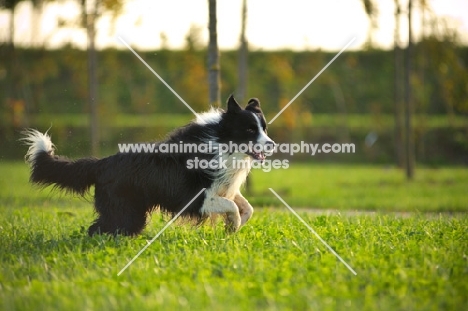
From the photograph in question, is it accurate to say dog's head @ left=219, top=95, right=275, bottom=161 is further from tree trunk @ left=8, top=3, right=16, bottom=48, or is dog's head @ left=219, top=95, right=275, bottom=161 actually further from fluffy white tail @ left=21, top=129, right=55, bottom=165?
tree trunk @ left=8, top=3, right=16, bottom=48

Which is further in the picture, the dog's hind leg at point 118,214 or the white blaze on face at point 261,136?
the white blaze on face at point 261,136

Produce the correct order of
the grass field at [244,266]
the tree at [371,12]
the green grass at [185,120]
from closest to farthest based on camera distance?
the grass field at [244,266] < the tree at [371,12] < the green grass at [185,120]

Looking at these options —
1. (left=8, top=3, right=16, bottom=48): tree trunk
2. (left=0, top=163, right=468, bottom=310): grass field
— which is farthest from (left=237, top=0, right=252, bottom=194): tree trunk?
(left=8, top=3, right=16, bottom=48): tree trunk

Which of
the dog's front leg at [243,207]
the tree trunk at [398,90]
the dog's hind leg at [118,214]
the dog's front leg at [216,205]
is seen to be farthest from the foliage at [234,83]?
the dog's hind leg at [118,214]

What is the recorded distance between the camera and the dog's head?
820 cm

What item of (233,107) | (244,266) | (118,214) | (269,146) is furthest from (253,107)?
(244,266)

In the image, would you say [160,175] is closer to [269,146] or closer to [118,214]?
[118,214]

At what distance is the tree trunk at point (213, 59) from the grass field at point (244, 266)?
2915 mm

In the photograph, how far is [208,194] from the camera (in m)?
8.08

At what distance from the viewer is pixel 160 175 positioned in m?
8.02

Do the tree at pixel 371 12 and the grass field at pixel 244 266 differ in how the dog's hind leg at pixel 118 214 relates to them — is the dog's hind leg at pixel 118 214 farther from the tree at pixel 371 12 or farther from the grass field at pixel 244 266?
the tree at pixel 371 12

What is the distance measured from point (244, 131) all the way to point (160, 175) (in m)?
1.21

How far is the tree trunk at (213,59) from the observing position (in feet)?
38.9

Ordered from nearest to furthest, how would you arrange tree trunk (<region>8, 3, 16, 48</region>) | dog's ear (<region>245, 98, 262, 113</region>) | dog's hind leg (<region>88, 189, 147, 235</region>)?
dog's hind leg (<region>88, 189, 147, 235</region>), dog's ear (<region>245, 98, 262, 113</region>), tree trunk (<region>8, 3, 16, 48</region>)
